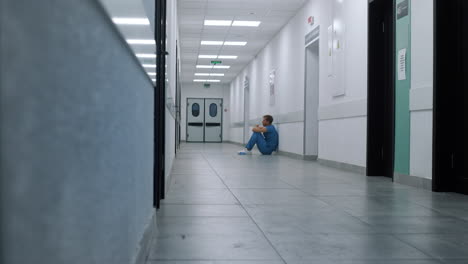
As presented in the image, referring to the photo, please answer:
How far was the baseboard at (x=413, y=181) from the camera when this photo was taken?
14.5ft

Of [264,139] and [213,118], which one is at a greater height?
[213,118]

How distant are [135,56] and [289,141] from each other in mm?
9308

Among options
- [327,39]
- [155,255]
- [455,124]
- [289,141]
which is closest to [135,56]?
[155,255]

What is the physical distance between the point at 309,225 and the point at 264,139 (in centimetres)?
884

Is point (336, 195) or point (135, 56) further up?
point (135, 56)

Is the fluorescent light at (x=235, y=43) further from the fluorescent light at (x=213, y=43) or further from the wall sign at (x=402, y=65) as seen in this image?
the wall sign at (x=402, y=65)

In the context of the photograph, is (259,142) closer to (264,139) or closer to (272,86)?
(264,139)

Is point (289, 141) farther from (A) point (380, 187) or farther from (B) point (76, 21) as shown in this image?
(B) point (76, 21)

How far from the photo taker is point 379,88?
231 inches

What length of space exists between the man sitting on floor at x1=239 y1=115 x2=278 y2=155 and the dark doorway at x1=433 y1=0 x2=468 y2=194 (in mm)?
6753

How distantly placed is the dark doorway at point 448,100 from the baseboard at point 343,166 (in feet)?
5.98

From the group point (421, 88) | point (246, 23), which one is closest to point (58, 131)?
point (421, 88)

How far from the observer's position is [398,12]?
505cm

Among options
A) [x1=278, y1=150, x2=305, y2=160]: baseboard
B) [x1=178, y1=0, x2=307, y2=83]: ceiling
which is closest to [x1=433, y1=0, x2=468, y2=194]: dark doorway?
[x1=278, y1=150, x2=305, y2=160]: baseboard
